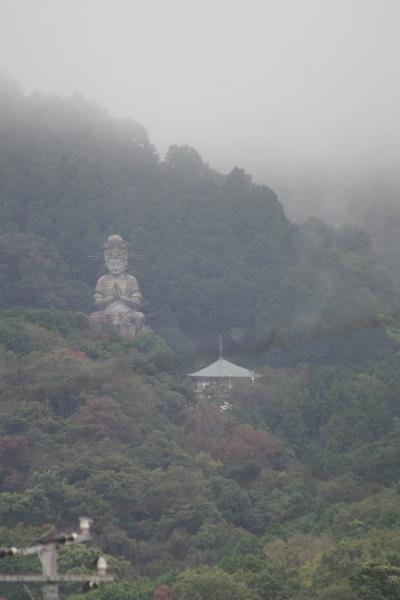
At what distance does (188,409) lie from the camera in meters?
67.1

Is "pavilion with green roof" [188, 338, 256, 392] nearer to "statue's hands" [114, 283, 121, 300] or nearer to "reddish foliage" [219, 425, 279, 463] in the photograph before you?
"statue's hands" [114, 283, 121, 300]

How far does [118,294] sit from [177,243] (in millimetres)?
7436

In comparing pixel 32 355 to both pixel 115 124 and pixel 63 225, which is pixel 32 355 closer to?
pixel 63 225

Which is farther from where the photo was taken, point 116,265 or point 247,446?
point 116,265

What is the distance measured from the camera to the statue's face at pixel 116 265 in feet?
247

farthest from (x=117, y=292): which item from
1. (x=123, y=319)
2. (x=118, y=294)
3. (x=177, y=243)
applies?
(x=177, y=243)

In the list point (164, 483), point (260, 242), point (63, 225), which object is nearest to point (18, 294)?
point (63, 225)

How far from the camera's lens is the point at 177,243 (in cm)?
8188

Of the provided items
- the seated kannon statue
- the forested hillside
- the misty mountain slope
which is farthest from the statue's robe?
the misty mountain slope

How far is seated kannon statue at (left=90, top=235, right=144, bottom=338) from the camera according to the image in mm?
74688

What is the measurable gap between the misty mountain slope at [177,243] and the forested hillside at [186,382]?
0.08 m

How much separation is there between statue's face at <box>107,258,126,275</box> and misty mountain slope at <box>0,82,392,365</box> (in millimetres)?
2767

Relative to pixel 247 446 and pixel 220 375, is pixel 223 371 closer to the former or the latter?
pixel 220 375

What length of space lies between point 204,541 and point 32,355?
1207 cm
